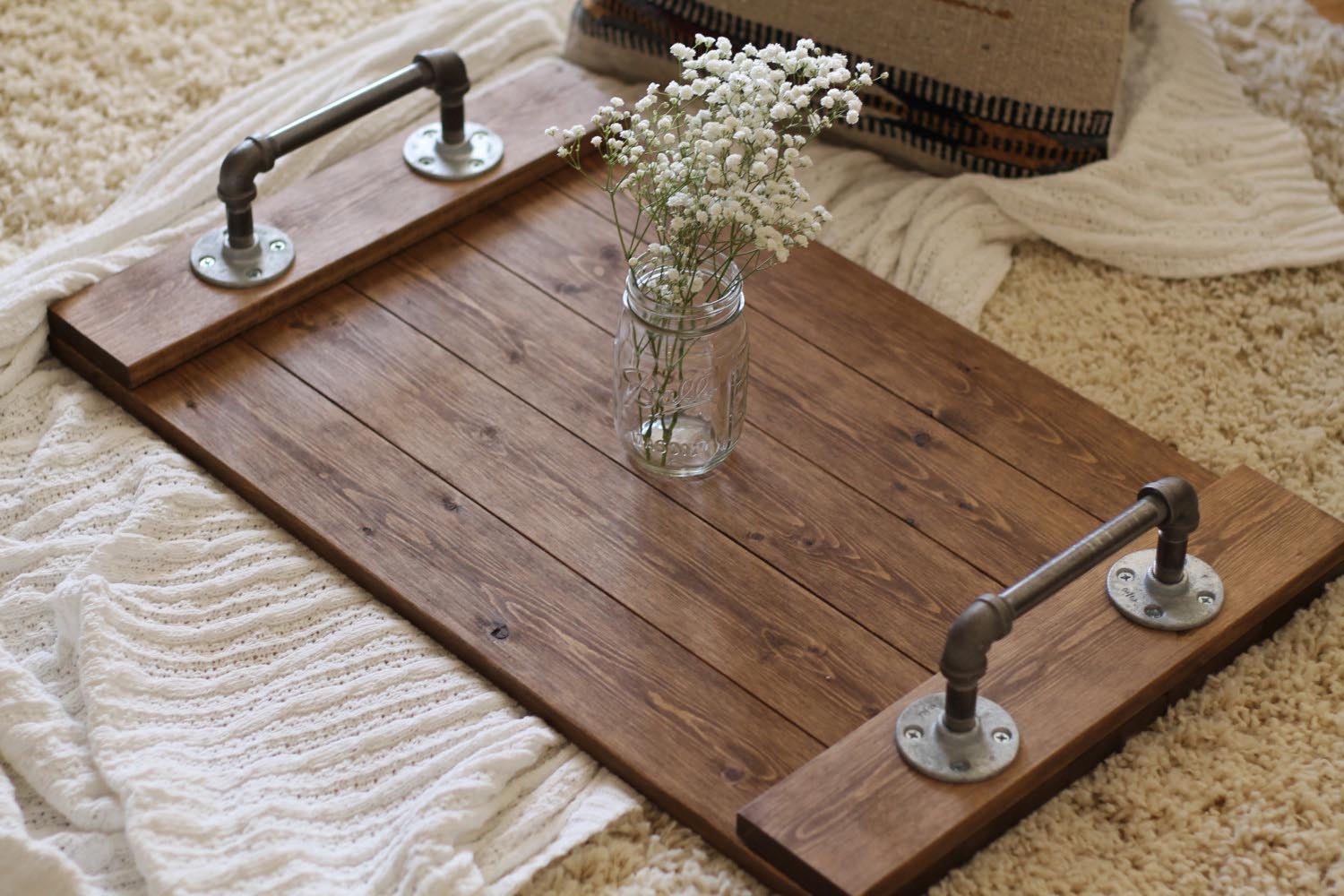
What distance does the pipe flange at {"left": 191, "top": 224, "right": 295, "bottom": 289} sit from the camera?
1697 mm

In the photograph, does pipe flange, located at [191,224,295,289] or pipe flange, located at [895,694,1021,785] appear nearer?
pipe flange, located at [895,694,1021,785]

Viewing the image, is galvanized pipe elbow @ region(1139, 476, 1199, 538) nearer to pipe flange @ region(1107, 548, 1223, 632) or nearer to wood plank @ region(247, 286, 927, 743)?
pipe flange @ region(1107, 548, 1223, 632)

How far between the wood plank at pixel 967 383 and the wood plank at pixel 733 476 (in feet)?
0.49

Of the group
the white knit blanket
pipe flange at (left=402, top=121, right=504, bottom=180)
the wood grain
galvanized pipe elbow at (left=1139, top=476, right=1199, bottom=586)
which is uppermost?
the wood grain

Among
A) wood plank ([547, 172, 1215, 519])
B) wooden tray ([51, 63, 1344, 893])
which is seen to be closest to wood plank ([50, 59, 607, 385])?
wooden tray ([51, 63, 1344, 893])

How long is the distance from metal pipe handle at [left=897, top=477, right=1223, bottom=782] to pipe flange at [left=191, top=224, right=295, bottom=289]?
79cm

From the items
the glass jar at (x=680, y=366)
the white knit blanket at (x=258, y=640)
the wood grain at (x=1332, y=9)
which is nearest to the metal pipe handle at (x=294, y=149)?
the white knit blanket at (x=258, y=640)

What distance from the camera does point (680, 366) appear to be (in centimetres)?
146

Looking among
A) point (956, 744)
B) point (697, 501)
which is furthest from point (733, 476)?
→ point (956, 744)

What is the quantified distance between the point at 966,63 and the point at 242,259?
2.57ft

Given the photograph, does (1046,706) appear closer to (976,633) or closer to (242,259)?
(976,633)

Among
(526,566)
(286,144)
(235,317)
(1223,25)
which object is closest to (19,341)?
(235,317)

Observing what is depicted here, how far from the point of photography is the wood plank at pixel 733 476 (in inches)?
57.6

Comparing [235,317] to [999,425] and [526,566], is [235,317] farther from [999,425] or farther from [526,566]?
[999,425]
